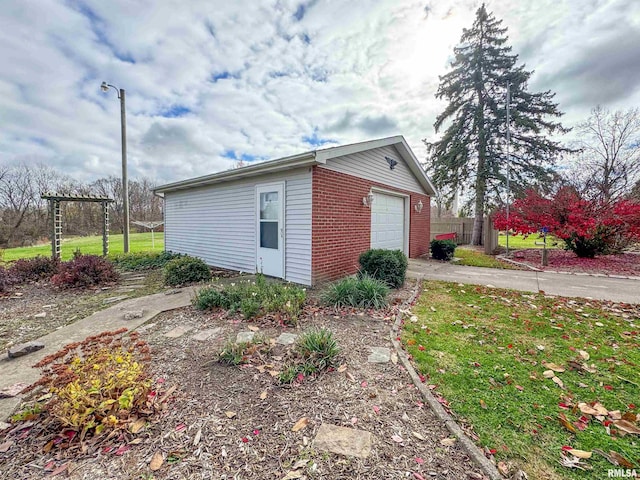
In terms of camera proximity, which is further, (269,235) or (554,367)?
(269,235)

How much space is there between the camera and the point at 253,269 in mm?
7199

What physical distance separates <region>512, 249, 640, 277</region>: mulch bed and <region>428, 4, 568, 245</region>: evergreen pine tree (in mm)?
4549

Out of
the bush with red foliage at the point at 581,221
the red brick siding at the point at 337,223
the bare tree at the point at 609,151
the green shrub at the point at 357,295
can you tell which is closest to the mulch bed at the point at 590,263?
the bush with red foliage at the point at 581,221

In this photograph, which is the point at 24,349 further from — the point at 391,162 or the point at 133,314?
the point at 391,162

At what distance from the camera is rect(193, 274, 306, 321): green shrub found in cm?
406

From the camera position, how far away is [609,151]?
1178cm

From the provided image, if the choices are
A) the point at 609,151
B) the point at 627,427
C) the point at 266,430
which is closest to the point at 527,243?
the point at 609,151

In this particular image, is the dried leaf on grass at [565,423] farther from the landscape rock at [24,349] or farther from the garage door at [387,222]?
the garage door at [387,222]

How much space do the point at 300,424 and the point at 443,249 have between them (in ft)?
29.4

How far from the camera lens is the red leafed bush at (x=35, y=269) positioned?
22.1ft

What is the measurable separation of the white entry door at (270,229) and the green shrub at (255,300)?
162cm

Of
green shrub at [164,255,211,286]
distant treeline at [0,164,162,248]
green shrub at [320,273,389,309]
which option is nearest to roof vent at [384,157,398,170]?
green shrub at [320,273,389,309]

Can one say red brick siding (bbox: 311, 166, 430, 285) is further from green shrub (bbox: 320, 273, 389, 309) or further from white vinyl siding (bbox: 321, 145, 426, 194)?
green shrub (bbox: 320, 273, 389, 309)

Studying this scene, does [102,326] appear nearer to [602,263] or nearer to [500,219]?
[500,219]
